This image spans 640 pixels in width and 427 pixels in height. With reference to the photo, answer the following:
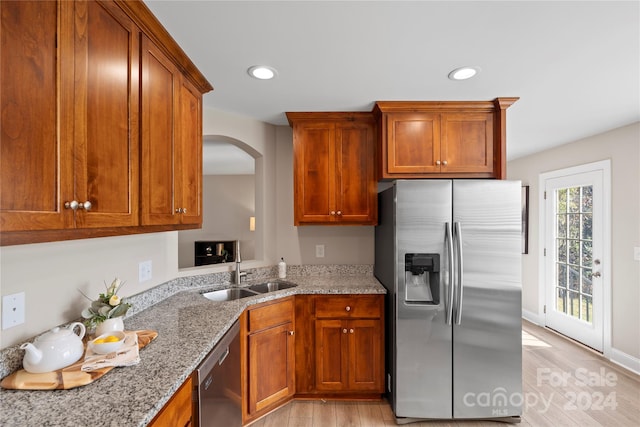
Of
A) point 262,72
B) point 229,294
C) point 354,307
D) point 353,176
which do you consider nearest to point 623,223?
point 353,176

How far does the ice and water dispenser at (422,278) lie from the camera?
2.18 meters

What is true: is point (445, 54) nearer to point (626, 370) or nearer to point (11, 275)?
point (11, 275)

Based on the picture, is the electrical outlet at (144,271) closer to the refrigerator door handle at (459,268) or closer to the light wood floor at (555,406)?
the light wood floor at (555,406)

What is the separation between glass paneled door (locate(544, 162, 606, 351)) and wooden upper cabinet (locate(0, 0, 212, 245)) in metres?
4.16

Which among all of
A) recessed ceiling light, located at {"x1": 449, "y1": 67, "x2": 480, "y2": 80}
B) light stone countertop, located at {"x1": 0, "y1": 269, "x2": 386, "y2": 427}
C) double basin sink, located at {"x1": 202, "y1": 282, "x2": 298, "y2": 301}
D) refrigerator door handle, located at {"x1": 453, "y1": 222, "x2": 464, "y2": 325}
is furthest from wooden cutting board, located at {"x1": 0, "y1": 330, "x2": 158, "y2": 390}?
recessed ceiling light, located at {"x1": 449, "y1": 67, "x2": 480, "y2": 80}

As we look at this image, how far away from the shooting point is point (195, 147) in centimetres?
190

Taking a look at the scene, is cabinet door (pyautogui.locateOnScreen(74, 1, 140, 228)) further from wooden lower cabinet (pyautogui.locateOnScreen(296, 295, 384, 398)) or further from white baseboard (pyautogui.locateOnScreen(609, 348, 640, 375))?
white baseboard (pyautogui.locateOnScreen(609, 348, 640, 375))

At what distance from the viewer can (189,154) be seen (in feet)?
5.94

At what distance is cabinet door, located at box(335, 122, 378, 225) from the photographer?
8.56 ft

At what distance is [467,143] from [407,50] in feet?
3.57

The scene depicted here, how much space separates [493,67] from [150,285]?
253cm

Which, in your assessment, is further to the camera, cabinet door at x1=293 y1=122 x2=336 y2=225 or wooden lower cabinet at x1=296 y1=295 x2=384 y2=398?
cabinet door at x1=293 y1=122 x2=336 y2=225

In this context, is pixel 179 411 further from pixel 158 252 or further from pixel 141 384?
pixel 158 252

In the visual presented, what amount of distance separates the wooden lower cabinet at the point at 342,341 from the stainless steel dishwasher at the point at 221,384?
0.68 metres
